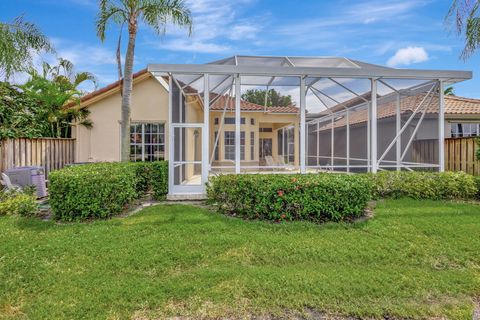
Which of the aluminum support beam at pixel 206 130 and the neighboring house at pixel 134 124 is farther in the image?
the neighboring house at pixel 134 124

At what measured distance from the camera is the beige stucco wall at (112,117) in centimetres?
1266

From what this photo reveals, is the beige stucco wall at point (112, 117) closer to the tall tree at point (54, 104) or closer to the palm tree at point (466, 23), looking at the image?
the tall tree at point (54, 104)

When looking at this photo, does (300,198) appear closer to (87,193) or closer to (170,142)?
(170,142)

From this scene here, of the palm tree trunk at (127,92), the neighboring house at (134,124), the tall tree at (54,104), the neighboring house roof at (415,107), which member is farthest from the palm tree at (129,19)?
the neighboring house roof at (415,107)

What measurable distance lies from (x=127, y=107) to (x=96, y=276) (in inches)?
267

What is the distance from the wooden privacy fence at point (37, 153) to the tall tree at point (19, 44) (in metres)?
2.15

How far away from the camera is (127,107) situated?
9547 mm

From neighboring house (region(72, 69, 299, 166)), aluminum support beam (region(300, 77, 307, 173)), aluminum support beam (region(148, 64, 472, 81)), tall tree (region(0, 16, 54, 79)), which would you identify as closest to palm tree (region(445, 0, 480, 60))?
aluminum support beam (region(148, 64, 472, 81))

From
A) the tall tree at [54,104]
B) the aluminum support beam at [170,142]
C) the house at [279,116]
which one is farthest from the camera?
the tall tree at [54,104]

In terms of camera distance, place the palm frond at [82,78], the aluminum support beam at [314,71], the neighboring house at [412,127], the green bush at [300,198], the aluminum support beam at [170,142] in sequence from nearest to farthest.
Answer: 1. the green bush at [300,198]
2. the aluminum support beam at [314,71]
3. the aluminum support beam at [170,142]
4. the neighboring house at [412,127]
5. the palm frond at [82,78]

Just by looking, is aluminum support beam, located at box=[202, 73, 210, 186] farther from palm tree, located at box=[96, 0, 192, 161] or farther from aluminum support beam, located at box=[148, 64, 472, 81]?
palm tree, located at box=[96, 0, 192, 161]

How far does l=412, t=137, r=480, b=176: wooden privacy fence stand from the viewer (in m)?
10.2

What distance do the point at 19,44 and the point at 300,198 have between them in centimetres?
992

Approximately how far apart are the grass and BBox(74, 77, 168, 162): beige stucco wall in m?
6.78
